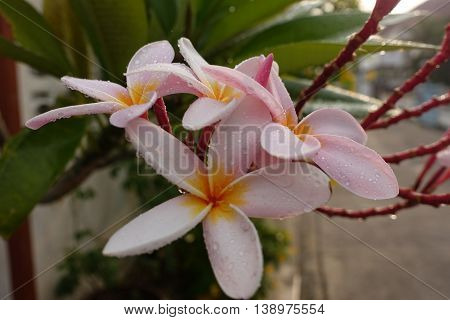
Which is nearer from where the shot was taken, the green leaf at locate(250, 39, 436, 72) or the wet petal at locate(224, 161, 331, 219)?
the wet petal at locate(224, 161, 331, 219)

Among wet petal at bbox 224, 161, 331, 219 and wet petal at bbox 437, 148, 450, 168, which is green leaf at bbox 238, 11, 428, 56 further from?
wet petal at bbox 224, 161, 331, 219

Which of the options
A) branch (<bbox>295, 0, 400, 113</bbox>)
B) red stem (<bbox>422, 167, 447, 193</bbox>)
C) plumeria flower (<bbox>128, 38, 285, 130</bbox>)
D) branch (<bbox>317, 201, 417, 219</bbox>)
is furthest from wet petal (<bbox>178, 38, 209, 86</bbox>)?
red stem (<bbox>422, 167, 447, 193</bbox>)

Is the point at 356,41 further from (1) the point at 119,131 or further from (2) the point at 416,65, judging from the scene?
(2) the point at 416,65

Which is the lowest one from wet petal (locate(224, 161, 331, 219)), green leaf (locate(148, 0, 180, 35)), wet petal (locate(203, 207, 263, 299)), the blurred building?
the blurred building

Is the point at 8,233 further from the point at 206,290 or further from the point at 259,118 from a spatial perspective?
the point at 206,290

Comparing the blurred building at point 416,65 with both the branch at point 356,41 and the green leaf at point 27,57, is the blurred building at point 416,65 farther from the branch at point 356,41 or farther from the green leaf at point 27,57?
the green leaf at point 27,57

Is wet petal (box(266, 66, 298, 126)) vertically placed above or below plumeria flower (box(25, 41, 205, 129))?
below

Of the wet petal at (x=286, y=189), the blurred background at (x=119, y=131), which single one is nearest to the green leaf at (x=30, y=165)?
the blurred background at (x=119, y=131)

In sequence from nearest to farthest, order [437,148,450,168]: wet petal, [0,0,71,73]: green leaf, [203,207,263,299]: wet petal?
[203,207,263,299]: wet petal, [437,148,450,168]: wet petal, [0,0,71,73]: green leaf

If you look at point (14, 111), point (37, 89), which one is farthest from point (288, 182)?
point (37, 89)
